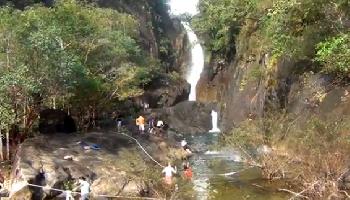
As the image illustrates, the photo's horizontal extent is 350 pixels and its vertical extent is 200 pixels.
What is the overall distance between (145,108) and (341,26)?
28.9 meters

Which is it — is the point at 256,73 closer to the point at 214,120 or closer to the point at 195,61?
the point at 214,120

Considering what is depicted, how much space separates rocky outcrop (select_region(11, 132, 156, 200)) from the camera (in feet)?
52.4

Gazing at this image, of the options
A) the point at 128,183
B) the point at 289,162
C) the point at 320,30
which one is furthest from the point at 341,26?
the point at 128,183

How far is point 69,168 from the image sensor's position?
1759 centimetres

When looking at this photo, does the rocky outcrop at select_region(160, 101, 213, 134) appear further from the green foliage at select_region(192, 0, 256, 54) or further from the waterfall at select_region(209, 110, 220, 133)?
the green foliage at select_region(192, 0, 256, 54)

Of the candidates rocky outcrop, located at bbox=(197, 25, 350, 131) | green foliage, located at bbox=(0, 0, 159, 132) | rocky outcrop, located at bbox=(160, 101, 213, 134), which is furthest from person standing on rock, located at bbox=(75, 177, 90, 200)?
rocky outcrop, located at bbox=(160, 101, 213, 134)

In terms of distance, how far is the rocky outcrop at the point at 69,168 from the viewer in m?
16.0

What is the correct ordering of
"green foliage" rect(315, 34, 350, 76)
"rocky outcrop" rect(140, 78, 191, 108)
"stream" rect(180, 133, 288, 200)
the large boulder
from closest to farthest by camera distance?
"green foliage" rect(315, 34, 350, 76), "stream" rect(180, 133, 288, 200), the large boulder, "rocky outcrop" rect(140, 78, 191, 108)

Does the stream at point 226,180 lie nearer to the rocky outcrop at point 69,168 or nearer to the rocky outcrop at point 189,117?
the rocky outcrop at point 69,168

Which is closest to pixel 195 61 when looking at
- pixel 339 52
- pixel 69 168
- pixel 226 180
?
pixel 226 180

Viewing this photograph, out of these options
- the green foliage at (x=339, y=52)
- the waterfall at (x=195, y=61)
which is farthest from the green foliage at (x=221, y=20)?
the green foliage at (x=339, y=52)

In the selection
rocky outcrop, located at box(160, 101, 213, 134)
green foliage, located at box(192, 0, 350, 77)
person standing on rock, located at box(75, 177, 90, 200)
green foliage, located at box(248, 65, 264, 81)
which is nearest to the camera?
green foliage, located at box(192, 0, 350, 77)

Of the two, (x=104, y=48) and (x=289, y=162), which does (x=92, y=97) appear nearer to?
(x=104, y=48)

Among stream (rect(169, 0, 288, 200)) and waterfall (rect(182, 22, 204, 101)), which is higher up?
waterfall (rect(182, 22, 204, 101))
